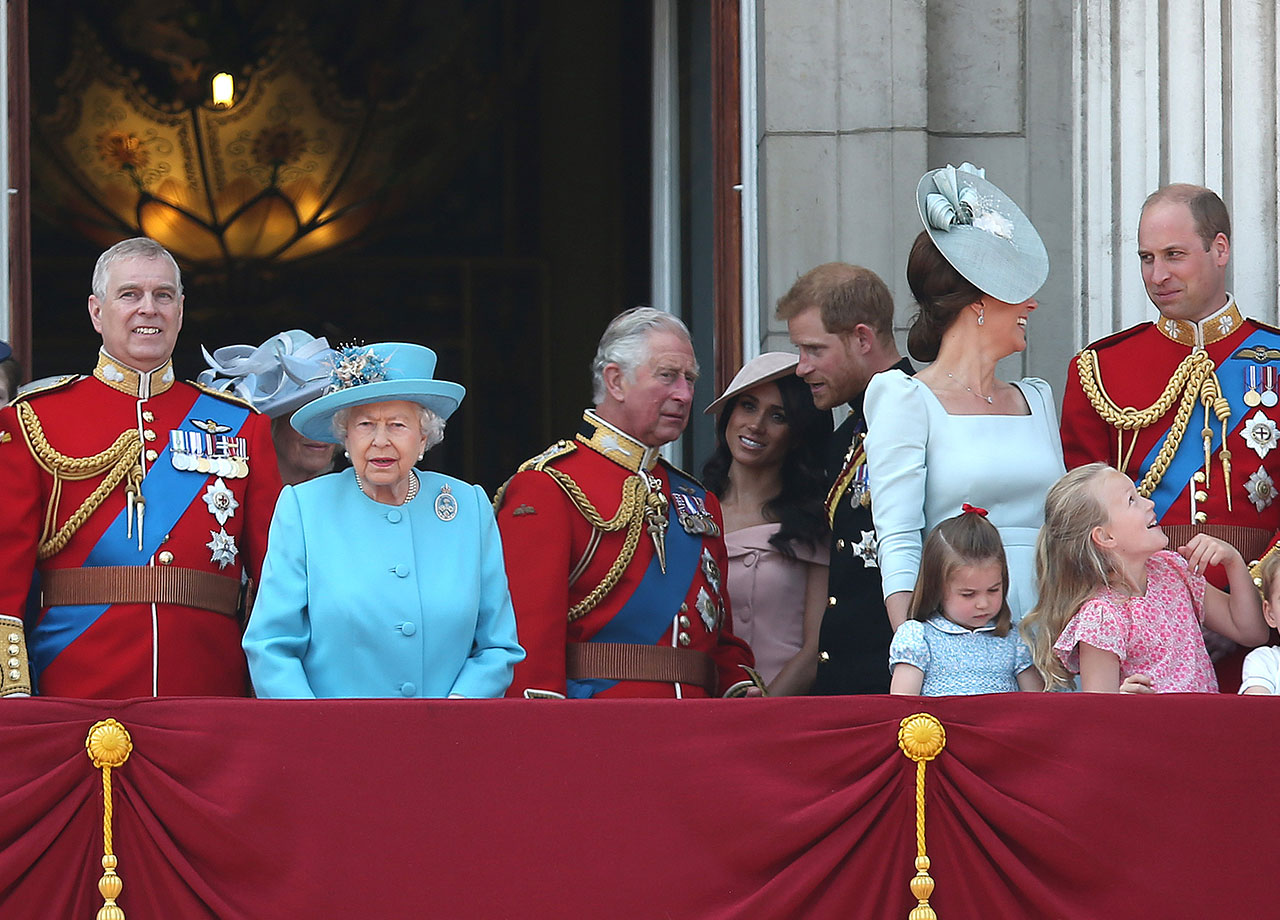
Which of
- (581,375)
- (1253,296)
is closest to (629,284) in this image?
(581,375)

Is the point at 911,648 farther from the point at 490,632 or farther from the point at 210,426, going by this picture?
the point at 210,426

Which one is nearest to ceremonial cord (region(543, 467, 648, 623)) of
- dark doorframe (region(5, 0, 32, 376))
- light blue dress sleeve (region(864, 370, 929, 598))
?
light blue dress sleeve (region(864, 370, 929, 598))

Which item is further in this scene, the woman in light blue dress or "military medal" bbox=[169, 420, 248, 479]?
"military medal" bbox=[169, 420, 248, 479]

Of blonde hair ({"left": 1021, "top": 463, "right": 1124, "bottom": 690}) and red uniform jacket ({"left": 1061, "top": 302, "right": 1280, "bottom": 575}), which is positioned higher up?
red uniform jacket ({"left": 1061, "top": 302, "right": 1280, "bottom": 575})

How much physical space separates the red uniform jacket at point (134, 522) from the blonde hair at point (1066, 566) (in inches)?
61.5

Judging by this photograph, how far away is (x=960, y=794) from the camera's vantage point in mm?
3633

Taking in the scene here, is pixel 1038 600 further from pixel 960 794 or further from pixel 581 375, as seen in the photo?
pixel 581 375

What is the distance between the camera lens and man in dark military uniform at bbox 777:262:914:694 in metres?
4.71

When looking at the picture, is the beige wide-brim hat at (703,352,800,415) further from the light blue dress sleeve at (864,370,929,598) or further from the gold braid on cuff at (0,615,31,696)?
the gold braid on cuff at (0,615,31,696)

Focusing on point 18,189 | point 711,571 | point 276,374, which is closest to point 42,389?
point 276,374

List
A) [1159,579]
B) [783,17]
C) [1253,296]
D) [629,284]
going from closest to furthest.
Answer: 1. [1159,579]
2. [1253,296]
3. [783,17]
4. [629,284]

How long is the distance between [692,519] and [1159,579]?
1.08m

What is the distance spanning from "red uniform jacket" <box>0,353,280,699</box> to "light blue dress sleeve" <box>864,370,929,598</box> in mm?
1238

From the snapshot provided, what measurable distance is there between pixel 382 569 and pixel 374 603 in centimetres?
7
